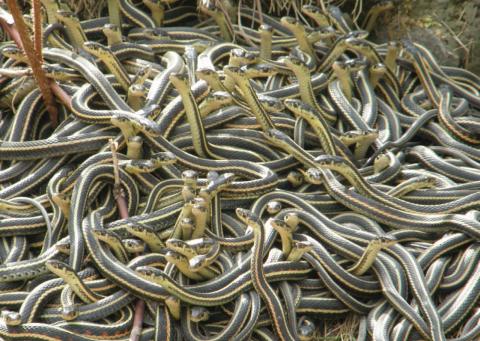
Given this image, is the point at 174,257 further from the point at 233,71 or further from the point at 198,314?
the point at 233,71

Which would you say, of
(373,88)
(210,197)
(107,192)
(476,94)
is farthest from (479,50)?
(107,192)

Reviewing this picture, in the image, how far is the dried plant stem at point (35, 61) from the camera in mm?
4617

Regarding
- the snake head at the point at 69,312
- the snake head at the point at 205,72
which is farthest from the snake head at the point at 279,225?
the snake head at the point at 205,72

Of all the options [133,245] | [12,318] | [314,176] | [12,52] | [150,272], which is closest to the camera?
[12,318]

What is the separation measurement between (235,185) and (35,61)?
162 centimetres

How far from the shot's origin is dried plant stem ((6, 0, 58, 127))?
462 cm

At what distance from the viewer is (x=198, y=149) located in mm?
5031

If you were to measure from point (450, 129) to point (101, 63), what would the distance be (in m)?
2.73

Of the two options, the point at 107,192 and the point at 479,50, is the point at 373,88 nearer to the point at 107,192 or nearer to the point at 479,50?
the point at 479,50

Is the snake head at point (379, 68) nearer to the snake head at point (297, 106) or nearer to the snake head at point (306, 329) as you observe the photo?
the snake head at point (297, 106)

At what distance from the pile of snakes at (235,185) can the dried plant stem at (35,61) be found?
4.2 inches

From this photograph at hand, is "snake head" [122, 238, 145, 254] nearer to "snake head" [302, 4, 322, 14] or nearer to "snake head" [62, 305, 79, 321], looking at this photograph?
"snake head" [62, 305, 79, 321]

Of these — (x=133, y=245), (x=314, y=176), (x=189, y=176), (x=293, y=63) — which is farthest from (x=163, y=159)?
(x=293, y=63)

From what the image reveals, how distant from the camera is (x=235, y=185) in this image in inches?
186
